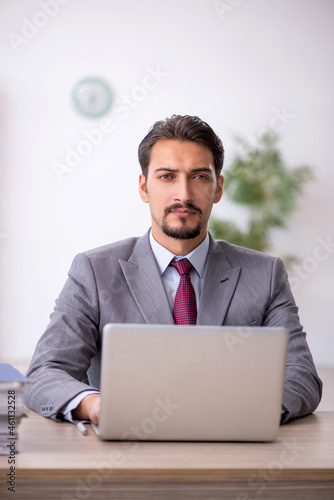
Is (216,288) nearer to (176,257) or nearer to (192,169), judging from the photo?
(176,257)

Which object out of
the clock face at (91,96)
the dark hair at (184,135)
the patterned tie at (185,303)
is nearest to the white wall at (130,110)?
Answer: the clock face at (91,96)

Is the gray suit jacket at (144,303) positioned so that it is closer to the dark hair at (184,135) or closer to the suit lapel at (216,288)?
the suit lapel at (216,288)

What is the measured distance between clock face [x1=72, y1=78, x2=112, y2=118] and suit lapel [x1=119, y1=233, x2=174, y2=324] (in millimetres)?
3765

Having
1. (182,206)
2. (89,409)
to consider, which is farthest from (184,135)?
(89,409)

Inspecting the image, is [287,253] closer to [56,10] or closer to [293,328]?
[56,10]

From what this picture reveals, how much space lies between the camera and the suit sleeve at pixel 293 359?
6.02 feet

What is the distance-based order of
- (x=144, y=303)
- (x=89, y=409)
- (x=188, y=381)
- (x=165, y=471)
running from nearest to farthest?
(x=165, y=471) → (x=188, y=381) → (x=89, y=409) → (x=144, y=303)

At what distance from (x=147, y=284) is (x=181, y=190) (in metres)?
0.34

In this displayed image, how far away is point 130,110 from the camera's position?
19.5 feet

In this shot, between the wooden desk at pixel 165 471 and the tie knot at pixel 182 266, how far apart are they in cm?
91

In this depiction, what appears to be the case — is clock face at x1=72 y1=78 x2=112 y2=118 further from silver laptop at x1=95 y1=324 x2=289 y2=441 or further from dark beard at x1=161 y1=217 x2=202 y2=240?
silver laptop at x1=95 y1=324 x2=289 y2=441

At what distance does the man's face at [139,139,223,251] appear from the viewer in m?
2.27

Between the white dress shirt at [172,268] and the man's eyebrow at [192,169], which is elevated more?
the man's eyebrow at [192,169]

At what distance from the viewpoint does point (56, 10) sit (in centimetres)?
580
